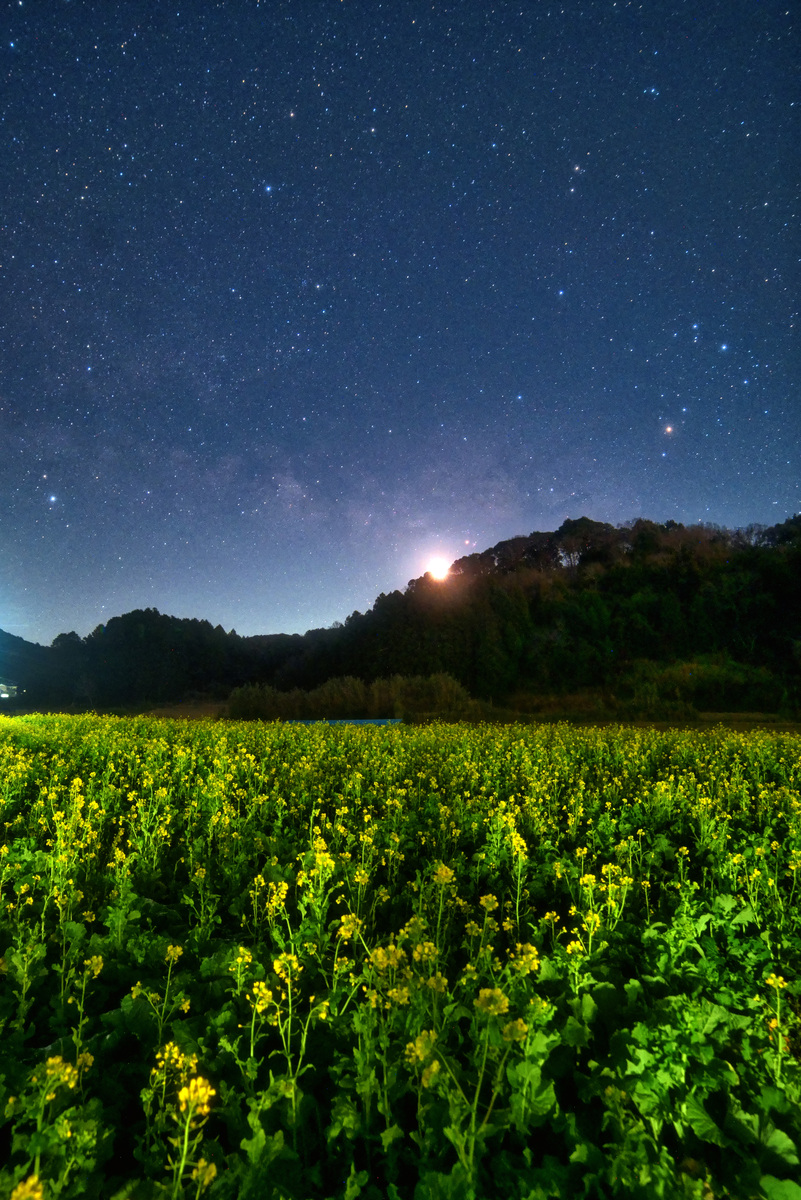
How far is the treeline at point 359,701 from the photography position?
2620 cm

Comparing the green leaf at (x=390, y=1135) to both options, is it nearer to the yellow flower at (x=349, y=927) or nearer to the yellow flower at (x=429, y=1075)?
Result: the yellow flower at (x=429, y=1075)

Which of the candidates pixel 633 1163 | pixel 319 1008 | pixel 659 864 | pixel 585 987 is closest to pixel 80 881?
pixel 319 1008

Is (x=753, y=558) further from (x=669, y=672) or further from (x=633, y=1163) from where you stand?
(x=633, y=1163)

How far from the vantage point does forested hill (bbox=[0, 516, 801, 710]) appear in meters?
38.9

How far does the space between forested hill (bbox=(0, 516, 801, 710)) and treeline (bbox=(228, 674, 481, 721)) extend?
10786mm

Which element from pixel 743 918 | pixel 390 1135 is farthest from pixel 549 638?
pixel 390 1135

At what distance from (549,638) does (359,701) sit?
20019 millimetres

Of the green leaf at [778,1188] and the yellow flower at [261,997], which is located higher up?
the yellow flower at [261,997]

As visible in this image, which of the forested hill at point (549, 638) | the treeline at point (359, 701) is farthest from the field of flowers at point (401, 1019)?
the forested hill at point (549, 638)

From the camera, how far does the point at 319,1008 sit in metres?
2.50

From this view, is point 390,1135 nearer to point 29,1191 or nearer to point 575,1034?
point 575,1034

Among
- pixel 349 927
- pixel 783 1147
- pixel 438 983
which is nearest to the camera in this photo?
pixel 783 1147

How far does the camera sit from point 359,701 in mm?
→ 26562

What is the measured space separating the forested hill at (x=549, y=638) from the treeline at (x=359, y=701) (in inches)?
425
